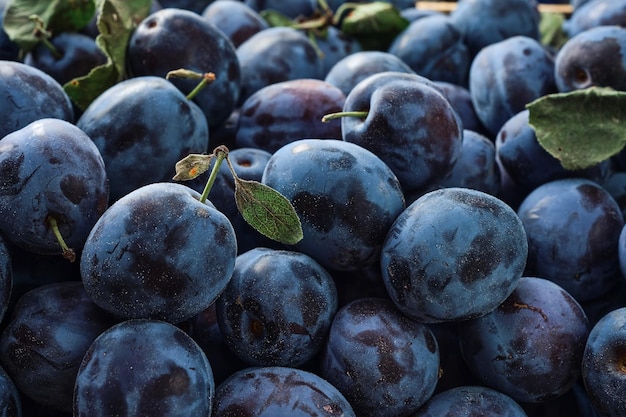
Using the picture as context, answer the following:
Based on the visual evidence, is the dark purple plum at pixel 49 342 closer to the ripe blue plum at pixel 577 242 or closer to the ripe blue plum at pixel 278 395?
the ripe blue plum at pixel 278 395

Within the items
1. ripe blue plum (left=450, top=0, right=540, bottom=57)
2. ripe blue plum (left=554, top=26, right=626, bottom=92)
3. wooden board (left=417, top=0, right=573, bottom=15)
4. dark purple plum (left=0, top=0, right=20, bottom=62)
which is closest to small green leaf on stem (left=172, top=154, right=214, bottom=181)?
dark purple plum (left=0, top=0, right=20, bottom=62)

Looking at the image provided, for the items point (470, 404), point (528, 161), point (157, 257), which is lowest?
point (470, 404)

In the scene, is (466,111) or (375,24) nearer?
(466,111)

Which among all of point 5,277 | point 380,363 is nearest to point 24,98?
point 5,277

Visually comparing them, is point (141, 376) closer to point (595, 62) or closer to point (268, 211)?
point (268, 211)

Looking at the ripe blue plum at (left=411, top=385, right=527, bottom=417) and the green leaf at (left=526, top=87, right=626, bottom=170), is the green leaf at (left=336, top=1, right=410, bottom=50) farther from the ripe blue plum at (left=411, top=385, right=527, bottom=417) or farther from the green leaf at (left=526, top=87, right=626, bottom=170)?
the ripe blue plum at (left=411, top=385, right=527, bottom=417)

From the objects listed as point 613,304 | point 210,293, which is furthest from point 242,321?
point 613,304
